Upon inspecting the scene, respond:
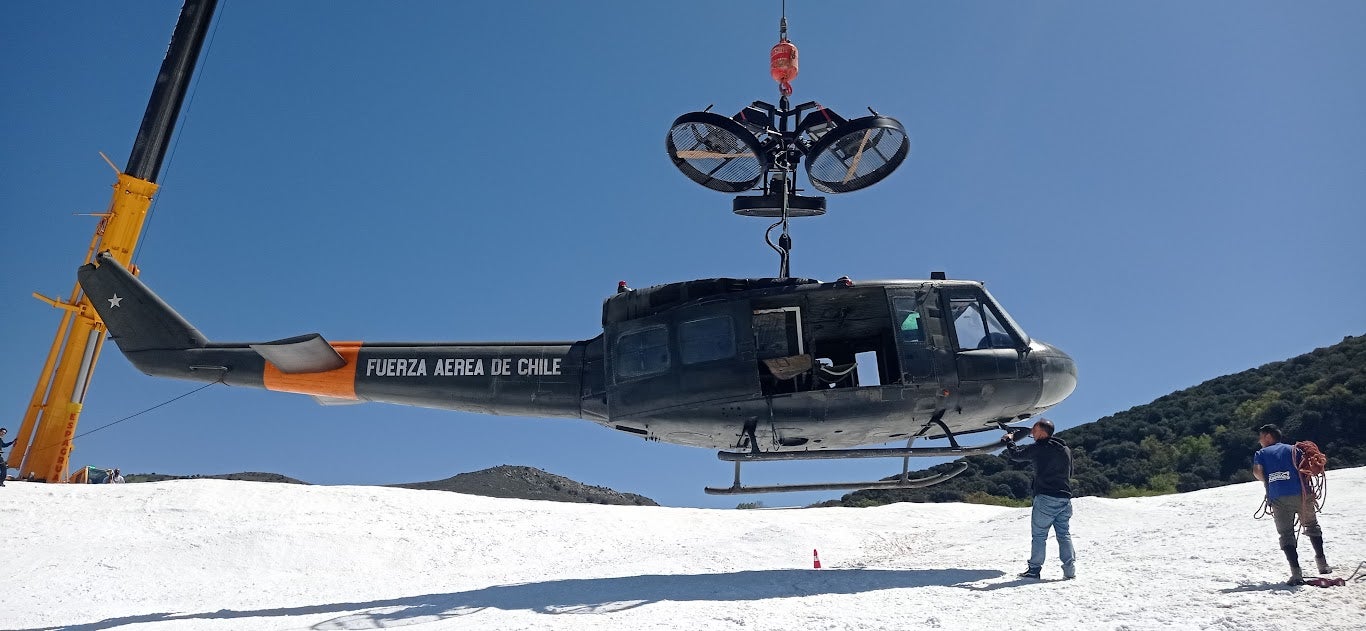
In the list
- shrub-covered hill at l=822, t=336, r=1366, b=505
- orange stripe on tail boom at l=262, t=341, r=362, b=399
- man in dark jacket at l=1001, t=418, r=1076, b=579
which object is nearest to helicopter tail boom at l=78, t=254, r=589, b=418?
orange stripe on tail boom at l=262, t=341, r=362, b=399

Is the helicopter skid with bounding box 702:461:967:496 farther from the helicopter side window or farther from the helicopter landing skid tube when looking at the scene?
the helicopter side window

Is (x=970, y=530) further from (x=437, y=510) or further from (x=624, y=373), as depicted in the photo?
(x=437, y=510)

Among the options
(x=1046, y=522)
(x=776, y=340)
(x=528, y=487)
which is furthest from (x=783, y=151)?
(x=528, y=487)

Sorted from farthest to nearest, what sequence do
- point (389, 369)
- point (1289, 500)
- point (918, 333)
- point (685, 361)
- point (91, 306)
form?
point (91, 306) < point (389, 369) < point (685, 361) < point (918, 333) < point (1289, 500)

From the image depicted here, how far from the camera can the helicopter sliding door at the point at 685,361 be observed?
9.35 meters

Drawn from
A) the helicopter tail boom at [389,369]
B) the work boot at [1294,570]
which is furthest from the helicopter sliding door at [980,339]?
the helicopter tail boom at [389,369]

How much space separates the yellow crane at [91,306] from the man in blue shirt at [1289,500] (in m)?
19.7

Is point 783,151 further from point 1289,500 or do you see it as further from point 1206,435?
point 1206,435

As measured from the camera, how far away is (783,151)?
991 centimetres

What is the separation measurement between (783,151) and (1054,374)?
393 centimetres

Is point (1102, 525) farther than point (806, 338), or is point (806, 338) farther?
point (1102, 525)

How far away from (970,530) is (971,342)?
615 cm

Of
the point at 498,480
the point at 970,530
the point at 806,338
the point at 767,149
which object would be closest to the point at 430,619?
the point at 806,338

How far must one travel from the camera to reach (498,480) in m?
20.8
